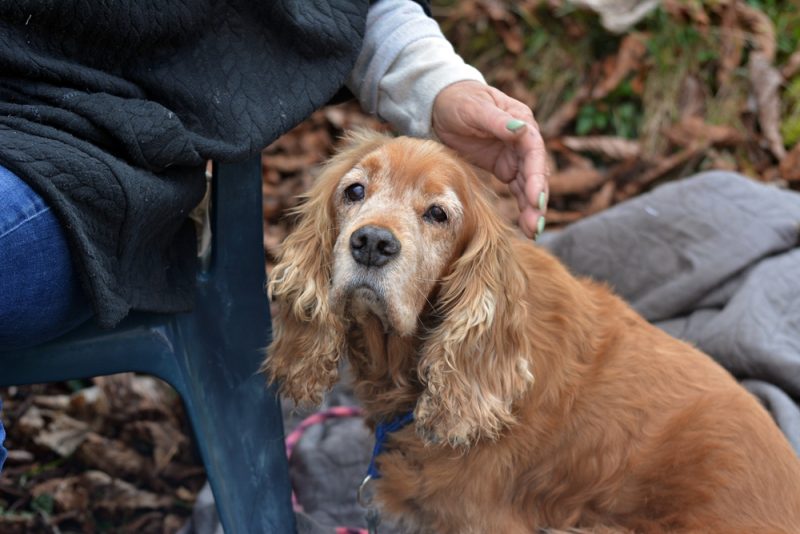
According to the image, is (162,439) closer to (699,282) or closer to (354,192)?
(354,192)

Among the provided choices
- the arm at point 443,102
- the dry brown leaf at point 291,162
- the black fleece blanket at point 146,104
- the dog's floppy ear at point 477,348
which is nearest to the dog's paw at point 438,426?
the dog's floppy ear at point 477,348

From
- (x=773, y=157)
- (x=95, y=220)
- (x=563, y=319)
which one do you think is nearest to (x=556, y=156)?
(x=773, y=157)

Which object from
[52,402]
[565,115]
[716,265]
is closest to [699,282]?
[716,265]

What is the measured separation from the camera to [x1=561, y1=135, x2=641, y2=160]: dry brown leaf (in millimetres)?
4431

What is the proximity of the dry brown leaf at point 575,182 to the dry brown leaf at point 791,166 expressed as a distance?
33.0 inches

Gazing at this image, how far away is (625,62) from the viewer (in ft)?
15.2

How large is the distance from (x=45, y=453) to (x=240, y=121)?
Result: 168 cm

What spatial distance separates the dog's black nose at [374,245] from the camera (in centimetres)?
181

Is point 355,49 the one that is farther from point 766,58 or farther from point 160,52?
point 766,58

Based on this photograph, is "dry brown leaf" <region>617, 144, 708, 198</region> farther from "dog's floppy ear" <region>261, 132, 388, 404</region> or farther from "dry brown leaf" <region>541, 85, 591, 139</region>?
"dog's floppy ear" <region>261, 132, 388, 404</region>

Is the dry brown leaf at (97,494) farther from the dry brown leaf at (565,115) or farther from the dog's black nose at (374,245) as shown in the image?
the dry brown leaf at (565,115)

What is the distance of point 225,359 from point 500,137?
88 cm

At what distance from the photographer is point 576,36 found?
15.8ft

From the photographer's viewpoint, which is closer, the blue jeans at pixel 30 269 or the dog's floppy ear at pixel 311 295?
the blue jeans at pixel 30 269
